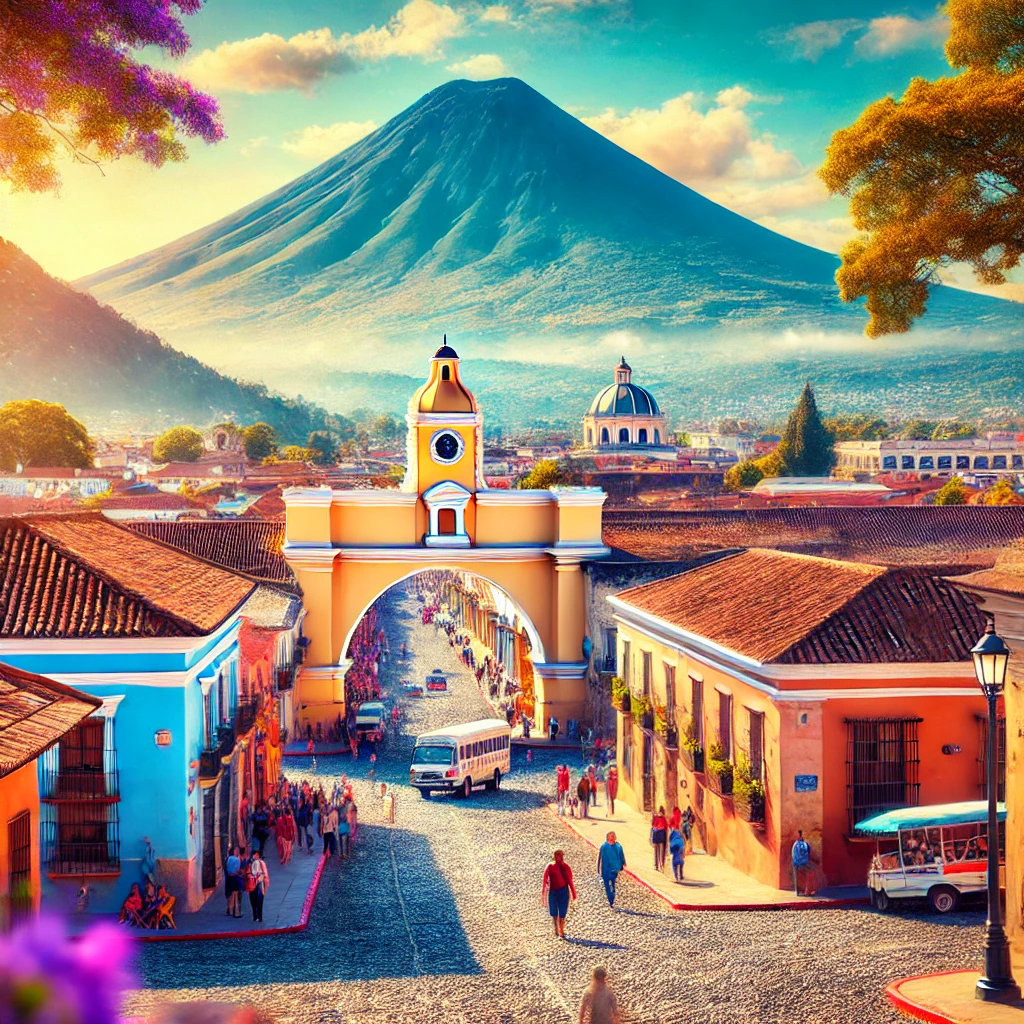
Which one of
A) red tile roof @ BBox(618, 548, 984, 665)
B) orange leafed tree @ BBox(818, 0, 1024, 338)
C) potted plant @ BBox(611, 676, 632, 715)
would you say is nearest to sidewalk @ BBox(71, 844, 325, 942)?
red tile roof @ BBox(618, 548, 984, 665)

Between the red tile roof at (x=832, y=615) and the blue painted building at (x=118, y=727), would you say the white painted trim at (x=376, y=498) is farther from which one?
the blue painted building at (x=118, y=727)

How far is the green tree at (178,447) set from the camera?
145 metres

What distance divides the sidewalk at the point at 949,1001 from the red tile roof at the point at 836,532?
31.9 m

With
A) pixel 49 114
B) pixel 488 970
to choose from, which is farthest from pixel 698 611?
pixel 49 114

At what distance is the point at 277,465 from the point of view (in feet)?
384

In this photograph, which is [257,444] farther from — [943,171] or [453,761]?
[943,171]

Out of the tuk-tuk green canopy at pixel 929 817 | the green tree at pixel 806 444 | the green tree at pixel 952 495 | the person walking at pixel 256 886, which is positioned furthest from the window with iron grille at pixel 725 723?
the green tree at pixel 806 444

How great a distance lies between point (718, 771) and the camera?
2022cm

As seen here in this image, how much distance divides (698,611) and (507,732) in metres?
10.1

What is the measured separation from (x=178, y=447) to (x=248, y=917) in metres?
131

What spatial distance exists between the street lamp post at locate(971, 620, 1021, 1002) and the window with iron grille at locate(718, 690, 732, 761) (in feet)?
28.5

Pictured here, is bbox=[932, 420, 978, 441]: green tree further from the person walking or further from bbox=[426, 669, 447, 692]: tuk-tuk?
the person walking

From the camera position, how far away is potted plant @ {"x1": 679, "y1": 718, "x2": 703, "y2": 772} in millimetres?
21875

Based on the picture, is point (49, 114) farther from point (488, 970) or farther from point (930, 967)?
point (930, 967)
